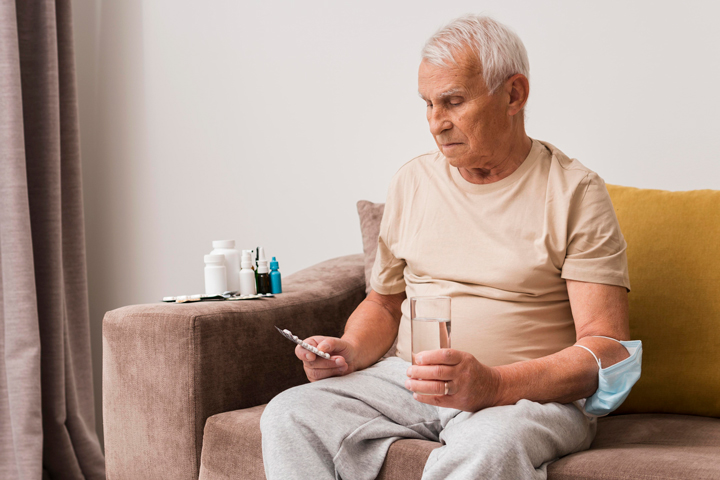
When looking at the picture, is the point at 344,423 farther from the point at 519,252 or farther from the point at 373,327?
the point at 519,252

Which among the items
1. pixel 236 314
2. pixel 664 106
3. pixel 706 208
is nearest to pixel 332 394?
pixel 236 314

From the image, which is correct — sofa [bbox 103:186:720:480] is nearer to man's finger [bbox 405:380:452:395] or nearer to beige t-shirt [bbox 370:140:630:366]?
beige t-shirt [bbox 370:140:630:366]

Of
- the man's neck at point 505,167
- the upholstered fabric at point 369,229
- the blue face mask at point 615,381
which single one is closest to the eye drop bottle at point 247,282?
the upholstered fabric at point 369,229

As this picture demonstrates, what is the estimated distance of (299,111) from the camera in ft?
7.43

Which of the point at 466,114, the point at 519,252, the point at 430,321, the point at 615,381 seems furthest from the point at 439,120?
the point at 615,381

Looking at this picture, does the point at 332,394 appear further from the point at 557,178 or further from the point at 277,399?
the point at 557,178

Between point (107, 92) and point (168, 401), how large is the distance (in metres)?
1.78

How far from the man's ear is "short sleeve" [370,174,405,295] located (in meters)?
0.31

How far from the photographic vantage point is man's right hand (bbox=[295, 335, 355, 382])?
1229 mm

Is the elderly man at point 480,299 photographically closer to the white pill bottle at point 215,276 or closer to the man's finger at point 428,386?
the man's finger at point 428,386

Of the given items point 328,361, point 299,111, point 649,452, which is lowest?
point 649,452

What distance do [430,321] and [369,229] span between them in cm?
76

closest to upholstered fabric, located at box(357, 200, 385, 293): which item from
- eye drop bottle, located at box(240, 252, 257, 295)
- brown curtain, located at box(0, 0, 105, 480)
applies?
eye drop bottle, located at box(240, 252, 257, 295)

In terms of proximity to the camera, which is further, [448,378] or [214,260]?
[214,260]
